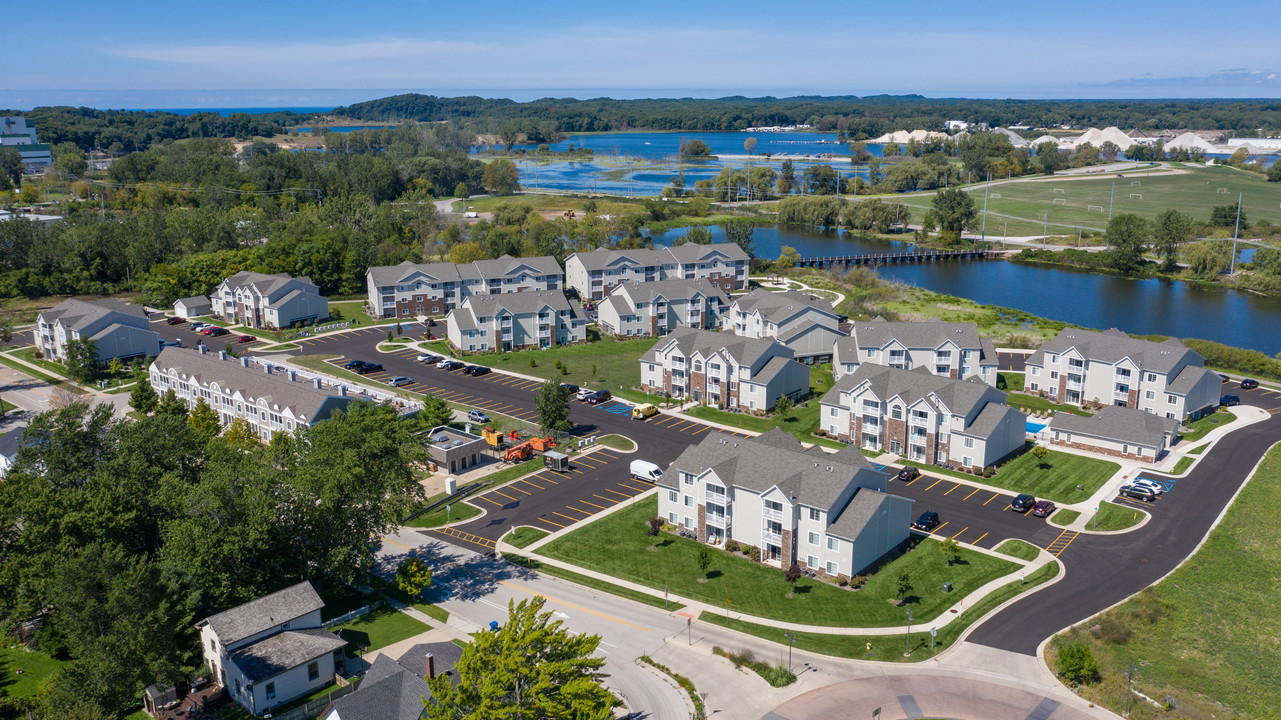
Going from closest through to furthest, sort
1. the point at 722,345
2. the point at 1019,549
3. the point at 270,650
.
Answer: the point at 270,650
the point at 1019,549
the point at 722,345

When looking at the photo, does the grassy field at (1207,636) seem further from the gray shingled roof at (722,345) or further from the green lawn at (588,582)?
the gray shingled roof at (722,345)

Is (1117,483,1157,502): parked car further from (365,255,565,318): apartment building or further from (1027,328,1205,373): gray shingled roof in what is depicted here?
(365,255,565,318): apartment building

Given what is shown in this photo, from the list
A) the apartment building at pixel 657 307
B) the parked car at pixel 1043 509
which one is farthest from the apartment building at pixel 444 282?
the parked car at pixel 1043 509

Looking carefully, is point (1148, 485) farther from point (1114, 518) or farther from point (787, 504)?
point (787, 504)

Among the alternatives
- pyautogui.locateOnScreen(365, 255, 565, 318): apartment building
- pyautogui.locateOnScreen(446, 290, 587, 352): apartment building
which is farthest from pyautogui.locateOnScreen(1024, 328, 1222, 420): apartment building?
pyautogui.locateOnScreen(365, 255, 565, 318): apartment building

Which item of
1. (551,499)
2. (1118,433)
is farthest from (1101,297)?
(551,499)

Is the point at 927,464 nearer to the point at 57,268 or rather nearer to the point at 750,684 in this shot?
the point at 750,684
